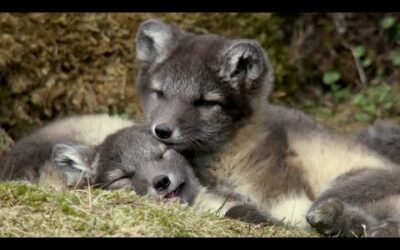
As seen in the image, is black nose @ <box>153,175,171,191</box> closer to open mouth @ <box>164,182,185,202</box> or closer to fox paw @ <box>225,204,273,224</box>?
open mouth @ <box>164,182,185,202</box>

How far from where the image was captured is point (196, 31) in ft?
37.6

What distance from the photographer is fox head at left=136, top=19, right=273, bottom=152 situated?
771cm

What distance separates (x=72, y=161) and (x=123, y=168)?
1.71ft

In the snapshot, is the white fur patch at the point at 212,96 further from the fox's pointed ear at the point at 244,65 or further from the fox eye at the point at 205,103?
the fox's pointed ear at the point at 244,65

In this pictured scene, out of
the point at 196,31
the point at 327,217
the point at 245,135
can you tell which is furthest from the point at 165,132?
the point at 196,31

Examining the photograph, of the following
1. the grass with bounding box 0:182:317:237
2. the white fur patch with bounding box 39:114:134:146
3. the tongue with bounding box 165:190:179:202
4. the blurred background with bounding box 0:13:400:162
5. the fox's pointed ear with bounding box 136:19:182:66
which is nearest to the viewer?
the grass with bounding box 0:182:317:237

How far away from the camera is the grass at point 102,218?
5848 mm

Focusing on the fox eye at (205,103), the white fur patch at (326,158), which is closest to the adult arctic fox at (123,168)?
the fox eye at (205,103)

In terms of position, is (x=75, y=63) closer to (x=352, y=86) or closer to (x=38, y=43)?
(x=38, y=43)

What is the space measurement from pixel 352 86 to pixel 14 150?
18.2 feet

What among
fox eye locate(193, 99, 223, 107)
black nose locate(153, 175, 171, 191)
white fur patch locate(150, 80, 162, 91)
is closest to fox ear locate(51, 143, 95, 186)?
black nose locate(153, 175, 171, 191)

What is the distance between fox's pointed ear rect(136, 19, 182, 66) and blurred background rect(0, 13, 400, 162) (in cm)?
231

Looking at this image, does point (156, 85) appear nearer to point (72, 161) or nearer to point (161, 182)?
point (72, 161)

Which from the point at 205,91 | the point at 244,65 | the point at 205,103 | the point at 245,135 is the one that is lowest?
the point at 245,135
